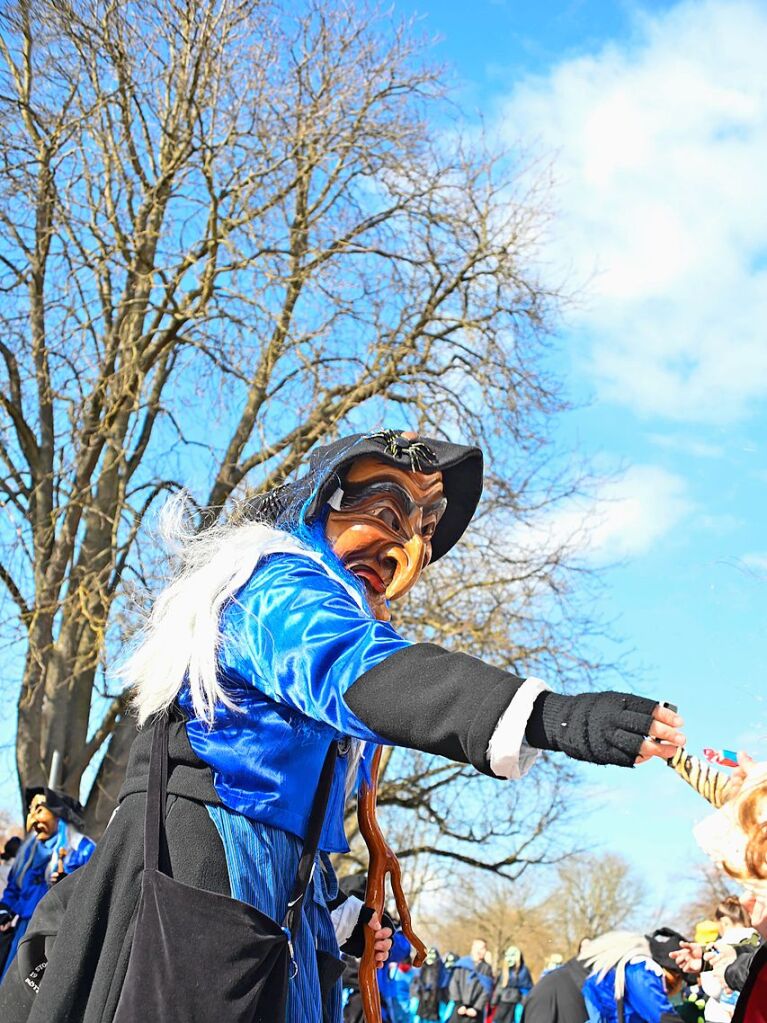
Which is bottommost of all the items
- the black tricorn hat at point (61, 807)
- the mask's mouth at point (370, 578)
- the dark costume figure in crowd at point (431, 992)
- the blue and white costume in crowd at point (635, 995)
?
the dark costume figure in crowd at point (431, 992)

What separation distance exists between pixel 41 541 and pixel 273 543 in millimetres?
9800

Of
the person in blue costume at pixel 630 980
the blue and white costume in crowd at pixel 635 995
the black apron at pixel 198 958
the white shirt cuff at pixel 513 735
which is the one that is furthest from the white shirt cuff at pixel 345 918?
the blue and white costume in crowd at pixel 635 995

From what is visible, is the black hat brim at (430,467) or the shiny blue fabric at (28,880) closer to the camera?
the black hat brim at (430,467)

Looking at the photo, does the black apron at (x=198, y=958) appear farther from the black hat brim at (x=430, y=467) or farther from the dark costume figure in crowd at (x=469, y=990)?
the dark costume figure in crowd at (x=469, y=990)

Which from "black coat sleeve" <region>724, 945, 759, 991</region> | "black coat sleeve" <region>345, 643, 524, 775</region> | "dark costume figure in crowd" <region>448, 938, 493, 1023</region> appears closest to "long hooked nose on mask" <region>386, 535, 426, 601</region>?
"black coat sleeve" <region>345, 643, 524, 775</region>

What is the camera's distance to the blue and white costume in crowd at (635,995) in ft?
22.3

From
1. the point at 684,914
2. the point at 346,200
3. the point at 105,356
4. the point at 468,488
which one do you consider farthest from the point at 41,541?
the point at 684,914

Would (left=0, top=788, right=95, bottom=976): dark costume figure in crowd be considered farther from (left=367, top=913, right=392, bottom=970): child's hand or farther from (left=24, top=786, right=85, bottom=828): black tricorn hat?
(left=367, top=913, right=392, bottom=970): child's hand

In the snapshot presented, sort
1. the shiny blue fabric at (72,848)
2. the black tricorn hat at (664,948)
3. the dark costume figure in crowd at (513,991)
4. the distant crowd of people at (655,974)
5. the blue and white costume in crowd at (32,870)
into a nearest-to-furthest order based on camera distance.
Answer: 1. the distant crowd of people at (655,974)
2. the black tricorn hat at (664,948)
3. the shiny blue fabric at (72,848)
4. the blue and white costume in crowd at (32,870)
5. the dark costume figure in crowd at (513,991)

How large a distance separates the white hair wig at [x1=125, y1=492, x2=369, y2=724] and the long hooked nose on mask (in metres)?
0.22

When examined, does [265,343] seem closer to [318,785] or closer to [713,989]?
[713,989]

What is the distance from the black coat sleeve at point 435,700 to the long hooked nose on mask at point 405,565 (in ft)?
2.29

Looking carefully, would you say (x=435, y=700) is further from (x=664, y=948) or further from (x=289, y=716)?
(x=664, y=948)

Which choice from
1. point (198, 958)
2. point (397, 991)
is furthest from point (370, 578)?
point (397, 991)
